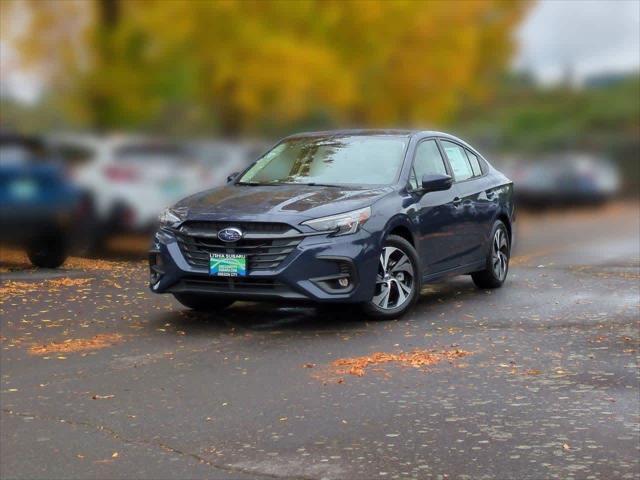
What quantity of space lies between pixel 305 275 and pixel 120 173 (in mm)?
7373

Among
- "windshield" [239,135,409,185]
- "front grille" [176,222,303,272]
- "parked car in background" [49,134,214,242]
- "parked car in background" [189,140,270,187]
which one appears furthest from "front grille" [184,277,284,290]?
"parked car in background" [189,140,270,187]

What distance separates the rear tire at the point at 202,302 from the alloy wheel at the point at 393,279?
1.36 m

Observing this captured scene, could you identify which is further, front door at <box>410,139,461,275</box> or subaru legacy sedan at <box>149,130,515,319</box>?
front door at <box>410,139,461,275</box>

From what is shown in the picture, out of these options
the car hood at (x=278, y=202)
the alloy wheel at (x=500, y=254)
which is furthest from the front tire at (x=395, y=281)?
the alloy wheel at (x=500, y=254)

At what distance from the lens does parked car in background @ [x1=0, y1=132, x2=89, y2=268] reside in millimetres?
12508

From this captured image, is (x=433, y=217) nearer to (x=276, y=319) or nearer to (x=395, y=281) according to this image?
(x=395, y=281)

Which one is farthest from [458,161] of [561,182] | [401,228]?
[561,182]

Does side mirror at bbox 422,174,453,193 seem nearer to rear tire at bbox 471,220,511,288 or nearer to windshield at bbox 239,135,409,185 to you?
windshield at bbox 239,135,409,185

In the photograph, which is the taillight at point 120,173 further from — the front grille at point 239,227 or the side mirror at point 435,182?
the side mirror at point 435,182

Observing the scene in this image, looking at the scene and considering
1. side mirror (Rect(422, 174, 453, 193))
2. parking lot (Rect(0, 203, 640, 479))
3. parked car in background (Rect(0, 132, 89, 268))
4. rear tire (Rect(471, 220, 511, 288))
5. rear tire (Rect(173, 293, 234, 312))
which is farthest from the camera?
parked car in background (Rect(0, 132, 89, 268))

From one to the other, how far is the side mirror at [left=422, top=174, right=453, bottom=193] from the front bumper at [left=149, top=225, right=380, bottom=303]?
1.05 meters

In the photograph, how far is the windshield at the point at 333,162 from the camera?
10297 millimetres

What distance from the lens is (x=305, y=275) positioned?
9.16 metres

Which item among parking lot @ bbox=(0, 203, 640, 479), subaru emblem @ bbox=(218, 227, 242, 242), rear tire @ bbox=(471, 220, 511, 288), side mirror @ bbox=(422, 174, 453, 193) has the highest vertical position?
side mirror @ bbox=(422, 174, 453, 193)
